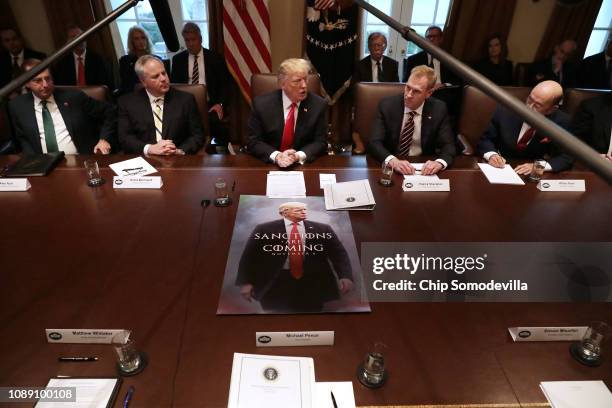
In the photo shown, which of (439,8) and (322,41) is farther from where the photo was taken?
(439,8)

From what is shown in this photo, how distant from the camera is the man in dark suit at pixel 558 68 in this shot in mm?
4449

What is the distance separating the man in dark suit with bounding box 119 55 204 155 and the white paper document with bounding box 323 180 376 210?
122 centimetres

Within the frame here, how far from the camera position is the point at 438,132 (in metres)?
2.62

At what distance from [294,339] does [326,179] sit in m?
1.04

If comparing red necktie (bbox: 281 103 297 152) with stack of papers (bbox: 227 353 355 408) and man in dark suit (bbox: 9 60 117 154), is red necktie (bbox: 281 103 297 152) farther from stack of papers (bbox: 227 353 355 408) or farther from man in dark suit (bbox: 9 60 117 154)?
stack of papers (bbox: 227 353 355 408)

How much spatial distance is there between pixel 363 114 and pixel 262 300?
6.62 ft

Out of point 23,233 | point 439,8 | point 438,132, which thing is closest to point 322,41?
point 439,8

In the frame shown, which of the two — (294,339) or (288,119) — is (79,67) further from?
(294,339)

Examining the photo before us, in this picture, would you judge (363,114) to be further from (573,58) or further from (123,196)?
(573,58)

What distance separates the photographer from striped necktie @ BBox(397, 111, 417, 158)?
2.61m

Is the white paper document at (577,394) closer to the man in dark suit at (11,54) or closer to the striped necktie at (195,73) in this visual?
the striped necktie at (195,73)

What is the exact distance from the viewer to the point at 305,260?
1440 mm

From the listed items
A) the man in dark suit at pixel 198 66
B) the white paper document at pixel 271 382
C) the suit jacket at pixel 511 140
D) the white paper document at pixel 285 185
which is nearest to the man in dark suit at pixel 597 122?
the suit jacket at pixel 511 140

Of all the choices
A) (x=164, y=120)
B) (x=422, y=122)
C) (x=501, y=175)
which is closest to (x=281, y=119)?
(x=164, y=120)
